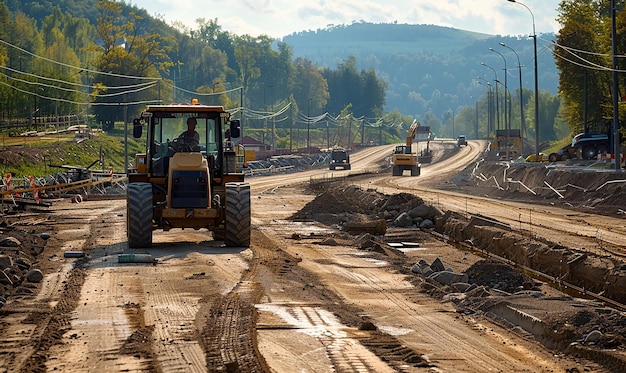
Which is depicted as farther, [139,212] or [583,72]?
[583,72]

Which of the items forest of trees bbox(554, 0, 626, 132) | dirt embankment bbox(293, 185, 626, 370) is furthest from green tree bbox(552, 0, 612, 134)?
dirt embankment bbox(293, 185, 626, 370)

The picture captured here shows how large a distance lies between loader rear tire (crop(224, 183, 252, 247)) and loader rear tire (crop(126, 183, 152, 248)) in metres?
1.69

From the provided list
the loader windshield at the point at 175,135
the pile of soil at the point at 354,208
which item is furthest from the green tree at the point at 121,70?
the loader windshield at the point at 175,135

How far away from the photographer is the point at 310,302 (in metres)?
14.6

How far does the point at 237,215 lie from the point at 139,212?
210 cm

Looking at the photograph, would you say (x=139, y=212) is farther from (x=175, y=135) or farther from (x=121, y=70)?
(x=121, y=70)

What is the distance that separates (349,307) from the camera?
14227 millimetres

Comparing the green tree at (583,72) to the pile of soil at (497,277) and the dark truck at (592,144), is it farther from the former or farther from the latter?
the pile of soil at (497,277)

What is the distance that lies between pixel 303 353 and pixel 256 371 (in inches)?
44.2

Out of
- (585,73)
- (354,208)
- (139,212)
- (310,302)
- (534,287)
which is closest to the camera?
A: (310,302)

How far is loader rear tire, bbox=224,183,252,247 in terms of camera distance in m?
21.5

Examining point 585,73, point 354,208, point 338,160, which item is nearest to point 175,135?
point 354,208

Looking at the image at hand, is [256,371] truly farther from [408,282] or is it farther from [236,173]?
[236,173]

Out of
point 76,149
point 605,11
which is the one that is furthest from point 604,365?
point 605,11
